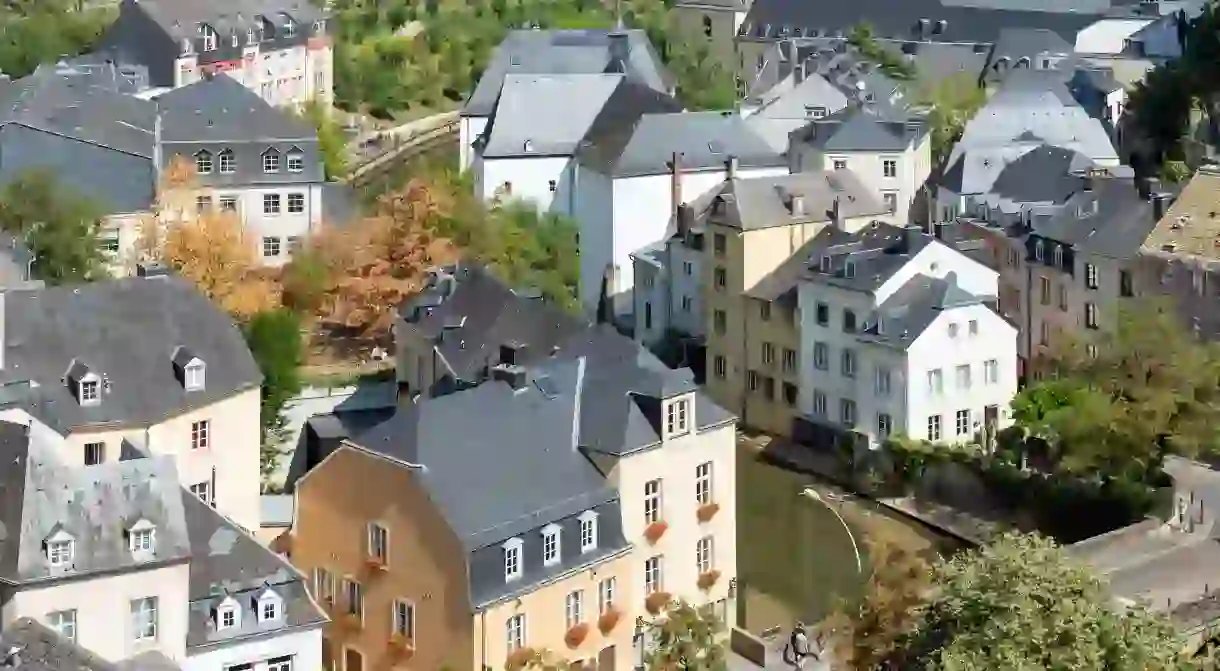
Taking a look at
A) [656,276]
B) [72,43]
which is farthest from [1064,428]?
[72,43]

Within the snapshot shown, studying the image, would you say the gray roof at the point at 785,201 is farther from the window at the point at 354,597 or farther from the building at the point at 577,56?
the window at the point at 354,597

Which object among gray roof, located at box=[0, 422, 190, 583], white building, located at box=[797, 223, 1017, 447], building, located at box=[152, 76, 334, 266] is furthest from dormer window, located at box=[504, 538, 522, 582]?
building, located at box=[152, 76, 334, 266]

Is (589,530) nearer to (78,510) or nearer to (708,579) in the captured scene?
(708,579)

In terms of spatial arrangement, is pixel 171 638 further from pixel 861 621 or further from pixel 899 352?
pixel 899 352

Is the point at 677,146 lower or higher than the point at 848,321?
higher

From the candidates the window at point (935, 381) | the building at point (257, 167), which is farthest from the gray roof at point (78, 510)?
the building at point (257, 167)

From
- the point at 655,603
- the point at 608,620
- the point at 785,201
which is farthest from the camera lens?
the point at 785,201

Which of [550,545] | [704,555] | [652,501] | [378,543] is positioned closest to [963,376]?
[704,555]
